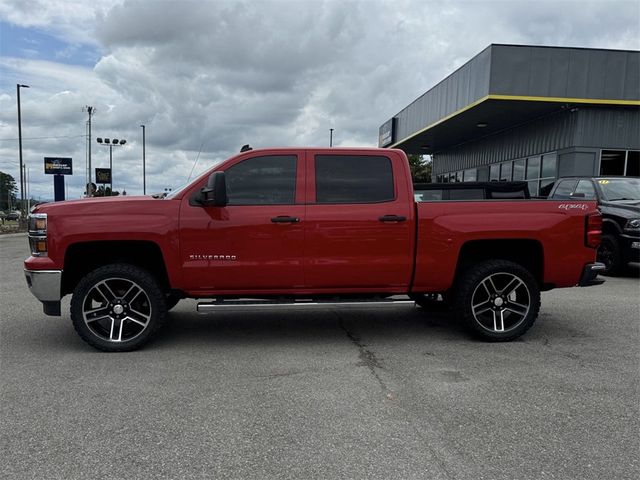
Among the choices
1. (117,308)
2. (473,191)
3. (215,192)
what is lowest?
(117,308)

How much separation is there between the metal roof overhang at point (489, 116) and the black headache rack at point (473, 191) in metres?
10.9

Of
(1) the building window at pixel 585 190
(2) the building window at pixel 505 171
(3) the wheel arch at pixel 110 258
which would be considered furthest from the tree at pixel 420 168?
(3) the wheel arch at pixel 110 258

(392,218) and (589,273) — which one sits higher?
(392,218)

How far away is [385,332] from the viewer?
18.8ft

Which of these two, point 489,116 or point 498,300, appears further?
point 489,116

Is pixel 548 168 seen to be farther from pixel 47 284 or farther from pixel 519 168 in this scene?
pixel 47 284

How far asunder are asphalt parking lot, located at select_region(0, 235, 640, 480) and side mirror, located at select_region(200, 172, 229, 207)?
1482 mm

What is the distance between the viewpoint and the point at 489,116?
18953 millimetres

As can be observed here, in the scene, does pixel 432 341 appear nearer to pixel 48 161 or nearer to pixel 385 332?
pixel 385 332

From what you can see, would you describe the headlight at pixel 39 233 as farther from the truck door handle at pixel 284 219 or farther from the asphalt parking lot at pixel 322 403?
the truck door handle at pixel 284 219

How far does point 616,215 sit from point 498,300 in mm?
5831

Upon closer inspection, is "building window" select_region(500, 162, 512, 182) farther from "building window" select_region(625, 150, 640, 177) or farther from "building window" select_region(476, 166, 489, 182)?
"building window" select_region(625, 150, 640, 177)

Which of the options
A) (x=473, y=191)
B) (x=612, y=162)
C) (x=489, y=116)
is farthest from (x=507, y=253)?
(x=489, y=116)

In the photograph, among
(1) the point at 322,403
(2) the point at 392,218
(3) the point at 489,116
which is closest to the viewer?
(1) the point at 322,403
